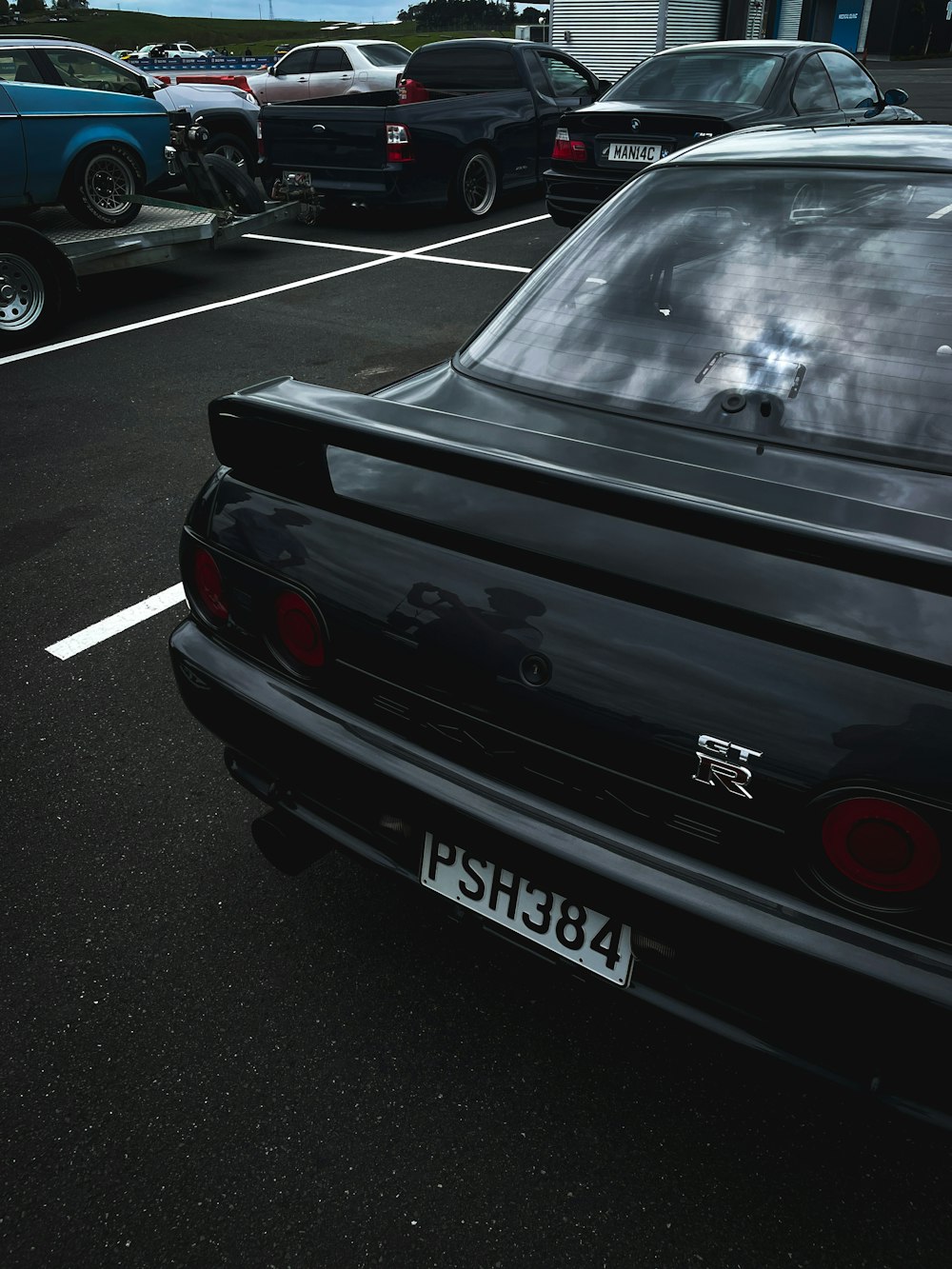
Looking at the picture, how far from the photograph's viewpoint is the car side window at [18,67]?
24.2 feet

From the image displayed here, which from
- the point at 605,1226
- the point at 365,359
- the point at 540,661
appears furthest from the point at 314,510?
the point at 365,359

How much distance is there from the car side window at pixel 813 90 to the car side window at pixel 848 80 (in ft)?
0.28

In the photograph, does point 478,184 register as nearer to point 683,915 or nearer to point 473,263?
point 473,263

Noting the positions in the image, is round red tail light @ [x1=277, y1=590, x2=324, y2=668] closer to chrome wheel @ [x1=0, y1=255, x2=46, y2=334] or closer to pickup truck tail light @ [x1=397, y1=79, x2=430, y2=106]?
chrome wheel @ [x1=0, y1=255, x2=46, y2=334]

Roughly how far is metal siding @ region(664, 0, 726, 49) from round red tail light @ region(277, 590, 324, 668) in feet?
78.0

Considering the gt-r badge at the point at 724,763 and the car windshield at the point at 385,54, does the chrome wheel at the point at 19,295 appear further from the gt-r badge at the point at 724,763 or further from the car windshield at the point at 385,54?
the car windshield at the point at 385,54

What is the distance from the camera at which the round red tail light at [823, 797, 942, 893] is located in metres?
1.21

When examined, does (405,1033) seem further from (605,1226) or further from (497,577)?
(497,577)

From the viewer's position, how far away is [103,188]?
714 cm

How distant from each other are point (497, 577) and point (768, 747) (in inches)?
19.6

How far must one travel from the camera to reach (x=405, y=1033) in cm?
196

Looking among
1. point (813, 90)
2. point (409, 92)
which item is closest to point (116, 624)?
point (813, 90)

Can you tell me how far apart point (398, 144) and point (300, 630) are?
8.32 meters

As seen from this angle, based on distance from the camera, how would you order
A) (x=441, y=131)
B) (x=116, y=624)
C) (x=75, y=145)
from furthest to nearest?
1. (x=441, y=131)
2. (x=75, y=145)
3. (x=116, y=624)
